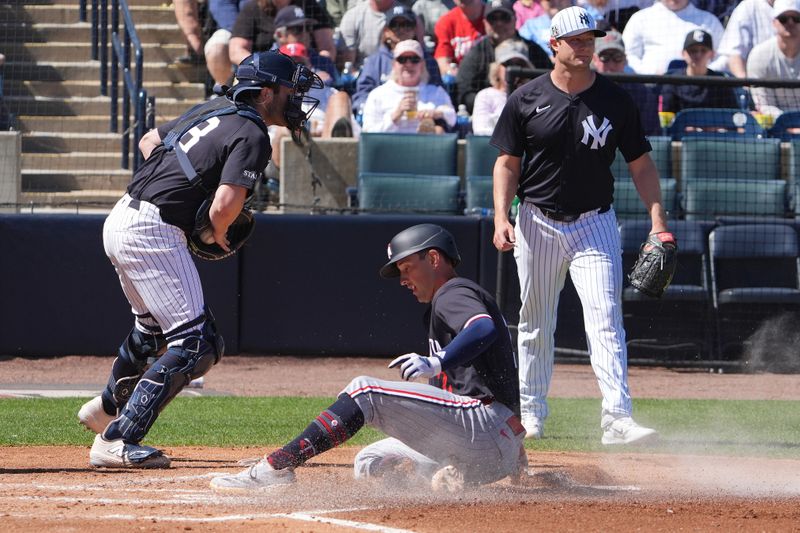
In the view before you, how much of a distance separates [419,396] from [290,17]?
27.7 feet

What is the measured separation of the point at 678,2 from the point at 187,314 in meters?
9.33

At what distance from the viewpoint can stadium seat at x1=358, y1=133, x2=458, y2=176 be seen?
36.7 ft

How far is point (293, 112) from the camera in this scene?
5.57m

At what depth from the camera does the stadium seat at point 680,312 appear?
1070 cm

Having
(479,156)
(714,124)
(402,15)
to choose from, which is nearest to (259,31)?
(402,15)

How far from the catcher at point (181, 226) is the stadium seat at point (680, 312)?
227 inches

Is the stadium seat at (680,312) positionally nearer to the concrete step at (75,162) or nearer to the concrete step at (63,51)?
the concrete step at (75,162)

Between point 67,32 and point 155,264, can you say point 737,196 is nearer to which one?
point 155,264

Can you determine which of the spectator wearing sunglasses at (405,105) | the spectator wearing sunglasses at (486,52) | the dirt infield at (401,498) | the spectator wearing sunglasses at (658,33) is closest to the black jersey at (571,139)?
the dirt infield at (401,498)

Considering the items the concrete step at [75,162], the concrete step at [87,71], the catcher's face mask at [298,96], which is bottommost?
the concrete step at [75,162]

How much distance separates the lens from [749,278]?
10.9 metres

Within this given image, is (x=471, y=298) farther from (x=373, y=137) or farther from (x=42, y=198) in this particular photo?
(x=42, y=198)

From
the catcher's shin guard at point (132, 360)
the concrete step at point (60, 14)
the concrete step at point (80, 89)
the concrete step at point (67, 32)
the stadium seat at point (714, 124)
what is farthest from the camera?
the concrete step at point (60, 14)

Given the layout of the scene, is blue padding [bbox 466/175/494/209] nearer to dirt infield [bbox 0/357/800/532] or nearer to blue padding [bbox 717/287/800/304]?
blue padding [bbox 717/287/800/304]
